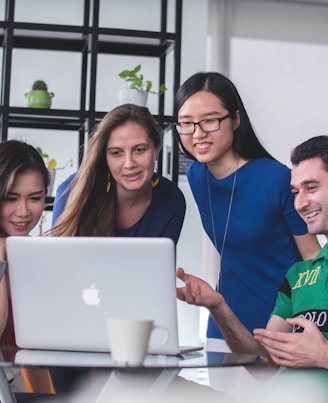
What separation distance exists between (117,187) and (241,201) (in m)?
0.44

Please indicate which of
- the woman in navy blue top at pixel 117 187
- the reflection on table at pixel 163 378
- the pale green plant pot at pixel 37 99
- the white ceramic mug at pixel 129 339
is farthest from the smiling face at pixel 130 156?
the pale green plant pot at pixel 37 99

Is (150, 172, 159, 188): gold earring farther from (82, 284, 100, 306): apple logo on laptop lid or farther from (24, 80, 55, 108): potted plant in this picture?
(24, 80, 55, 108): potted plant

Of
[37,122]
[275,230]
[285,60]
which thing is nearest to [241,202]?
[275,230]

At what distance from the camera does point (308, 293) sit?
2045 millimetres

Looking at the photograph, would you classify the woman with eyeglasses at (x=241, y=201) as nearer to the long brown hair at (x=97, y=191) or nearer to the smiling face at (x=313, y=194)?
the long brown hair at (x=97, y=191)

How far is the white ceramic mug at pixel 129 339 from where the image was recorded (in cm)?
139

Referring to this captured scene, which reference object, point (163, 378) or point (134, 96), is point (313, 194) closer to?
point (163, 378)

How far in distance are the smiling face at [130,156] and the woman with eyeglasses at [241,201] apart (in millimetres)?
146

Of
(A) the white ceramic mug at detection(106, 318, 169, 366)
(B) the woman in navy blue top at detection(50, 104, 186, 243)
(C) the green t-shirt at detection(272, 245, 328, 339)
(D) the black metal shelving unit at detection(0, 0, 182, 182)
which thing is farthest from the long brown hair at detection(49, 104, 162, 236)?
(D) the black metal shelving unit at detection(0, 0, 182, 182)

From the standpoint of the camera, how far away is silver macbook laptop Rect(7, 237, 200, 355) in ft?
5.14

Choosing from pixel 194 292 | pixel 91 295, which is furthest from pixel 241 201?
pixel 91 295

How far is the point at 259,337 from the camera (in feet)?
5.58

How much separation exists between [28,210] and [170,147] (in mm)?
1925

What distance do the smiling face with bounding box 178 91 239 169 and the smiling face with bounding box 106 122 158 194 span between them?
15 cm
